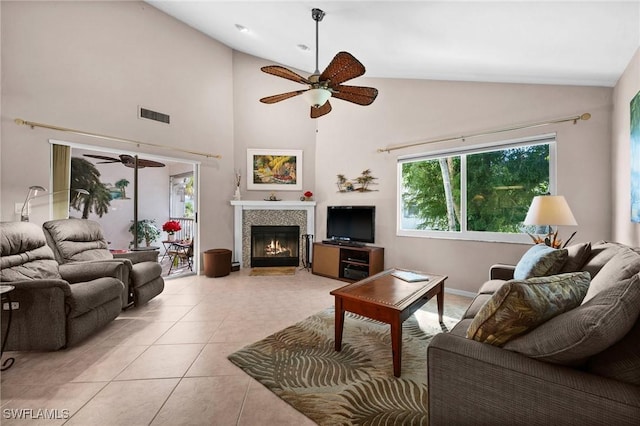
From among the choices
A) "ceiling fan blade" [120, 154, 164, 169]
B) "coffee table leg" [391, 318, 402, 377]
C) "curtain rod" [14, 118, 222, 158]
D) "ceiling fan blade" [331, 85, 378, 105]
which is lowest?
"coffee table leg" [391, 318, 402, 377]

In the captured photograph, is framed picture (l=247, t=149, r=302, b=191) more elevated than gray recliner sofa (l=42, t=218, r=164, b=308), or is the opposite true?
framed picture (l=247, t=149, r=302, b=191)

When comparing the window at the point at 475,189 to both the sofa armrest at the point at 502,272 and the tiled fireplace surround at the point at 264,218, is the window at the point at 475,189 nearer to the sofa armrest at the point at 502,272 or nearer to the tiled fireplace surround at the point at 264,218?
the sofa armrest at the point at 502,272

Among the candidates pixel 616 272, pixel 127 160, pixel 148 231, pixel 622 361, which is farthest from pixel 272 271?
pixel 622 361

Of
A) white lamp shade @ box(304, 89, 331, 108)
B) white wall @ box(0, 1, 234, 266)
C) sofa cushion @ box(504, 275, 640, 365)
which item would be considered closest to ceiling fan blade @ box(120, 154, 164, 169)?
white wall @ box(0, 1, 234, 266)

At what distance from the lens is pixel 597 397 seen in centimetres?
88

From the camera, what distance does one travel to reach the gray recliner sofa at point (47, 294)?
2080 millimetres

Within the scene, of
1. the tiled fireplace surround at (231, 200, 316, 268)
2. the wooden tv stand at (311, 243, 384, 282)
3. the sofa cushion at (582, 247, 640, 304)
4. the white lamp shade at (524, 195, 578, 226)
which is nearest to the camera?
the sofa cushion at (582, 247, 640, 304)

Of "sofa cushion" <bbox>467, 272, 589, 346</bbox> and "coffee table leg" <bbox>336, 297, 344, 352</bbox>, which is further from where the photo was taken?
"coffee table leg" <bbox>336, 297, 344, 352</bbox>

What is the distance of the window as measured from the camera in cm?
330

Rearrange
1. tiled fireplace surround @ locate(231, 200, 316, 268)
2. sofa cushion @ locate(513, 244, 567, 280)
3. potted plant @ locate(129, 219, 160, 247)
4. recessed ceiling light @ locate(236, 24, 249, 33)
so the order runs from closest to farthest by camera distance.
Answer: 1. sofa cushion @ locate(513, 244, 567, 280)
2. recessed ceiling light @ locate(236, 24, 249, 33)
3. tiled fireplace surround @ locate(231, 200, 316, 268)
4. potted plant @ locate(129, 219, 160, 247)

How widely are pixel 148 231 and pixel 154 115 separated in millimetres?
2989

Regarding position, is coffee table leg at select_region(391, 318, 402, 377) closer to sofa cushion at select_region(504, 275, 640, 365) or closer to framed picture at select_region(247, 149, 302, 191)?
sofa cushion at select_region(504, 275, 640, 365)

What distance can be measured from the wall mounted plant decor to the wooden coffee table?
2263 mm

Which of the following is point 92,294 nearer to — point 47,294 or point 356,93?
point 47,294
